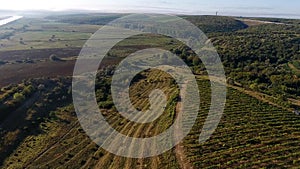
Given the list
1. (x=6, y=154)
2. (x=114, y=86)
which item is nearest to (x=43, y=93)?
(x=114, y=86)

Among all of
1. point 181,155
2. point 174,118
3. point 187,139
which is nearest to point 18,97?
point 174,118

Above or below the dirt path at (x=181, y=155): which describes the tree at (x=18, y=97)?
below

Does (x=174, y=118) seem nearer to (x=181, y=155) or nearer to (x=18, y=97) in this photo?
(x=181, y=155)

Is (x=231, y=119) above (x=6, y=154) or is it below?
above

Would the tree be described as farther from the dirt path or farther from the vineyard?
the dirt path

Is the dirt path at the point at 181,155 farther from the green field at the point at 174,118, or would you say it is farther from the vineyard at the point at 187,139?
the vineyard at the point at 187,139

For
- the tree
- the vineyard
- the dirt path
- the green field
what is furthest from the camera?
the tree

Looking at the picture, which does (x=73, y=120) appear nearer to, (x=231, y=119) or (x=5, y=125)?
(x=5, y=125)

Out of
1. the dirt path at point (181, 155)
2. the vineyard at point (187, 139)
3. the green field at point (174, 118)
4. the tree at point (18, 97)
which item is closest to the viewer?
the dirt path at point (181, 155)

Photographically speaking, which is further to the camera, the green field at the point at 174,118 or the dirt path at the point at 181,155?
the green field at the point at 174,118

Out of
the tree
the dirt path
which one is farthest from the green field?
the tree

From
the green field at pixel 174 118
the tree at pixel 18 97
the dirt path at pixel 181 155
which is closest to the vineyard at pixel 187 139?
the green field at pixel 174 118
